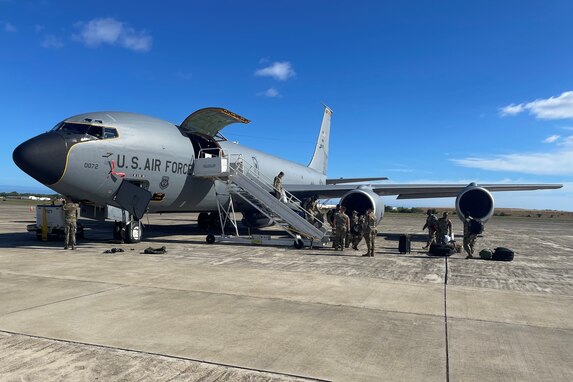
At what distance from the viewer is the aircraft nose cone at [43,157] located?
11055 millimetres

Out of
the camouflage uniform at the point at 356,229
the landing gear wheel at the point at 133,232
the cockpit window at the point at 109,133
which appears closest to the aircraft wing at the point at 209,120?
the cockpit window at the point at 109,133

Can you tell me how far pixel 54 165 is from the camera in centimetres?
1122

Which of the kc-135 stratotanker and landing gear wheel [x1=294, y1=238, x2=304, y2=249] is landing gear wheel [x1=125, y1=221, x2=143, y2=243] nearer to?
the kc-135 stratotanker

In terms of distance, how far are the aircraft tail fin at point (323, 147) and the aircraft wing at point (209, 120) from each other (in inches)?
522

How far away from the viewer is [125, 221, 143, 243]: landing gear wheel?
13.8 meters

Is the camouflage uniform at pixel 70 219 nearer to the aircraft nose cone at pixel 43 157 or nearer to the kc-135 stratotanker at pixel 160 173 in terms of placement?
the kc-135 stratotanker at pixel 160 173

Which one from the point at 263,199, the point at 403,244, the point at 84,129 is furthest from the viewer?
the point at 263,199

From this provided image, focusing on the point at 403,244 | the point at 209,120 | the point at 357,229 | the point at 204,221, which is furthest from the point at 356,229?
the point at 204,221

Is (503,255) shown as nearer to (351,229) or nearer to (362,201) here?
(351,229)

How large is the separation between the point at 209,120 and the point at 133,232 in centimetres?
502

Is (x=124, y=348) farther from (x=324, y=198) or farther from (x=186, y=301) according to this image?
(x=324, y=198)

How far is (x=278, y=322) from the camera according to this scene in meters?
5.29

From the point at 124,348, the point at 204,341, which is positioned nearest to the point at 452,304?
the point at 204,341

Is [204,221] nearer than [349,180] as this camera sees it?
Yes
